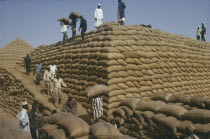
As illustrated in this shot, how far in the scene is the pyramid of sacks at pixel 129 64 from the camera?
633 centimetres

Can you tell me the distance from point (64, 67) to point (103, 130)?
5508 millimetres

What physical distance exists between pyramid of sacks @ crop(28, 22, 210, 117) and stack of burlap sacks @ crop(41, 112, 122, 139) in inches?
91.7

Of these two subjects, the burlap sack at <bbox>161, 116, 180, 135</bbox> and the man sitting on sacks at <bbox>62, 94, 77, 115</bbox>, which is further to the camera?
the man sitting on sacks at <bbox>62, 94, 77, 115</bbox>

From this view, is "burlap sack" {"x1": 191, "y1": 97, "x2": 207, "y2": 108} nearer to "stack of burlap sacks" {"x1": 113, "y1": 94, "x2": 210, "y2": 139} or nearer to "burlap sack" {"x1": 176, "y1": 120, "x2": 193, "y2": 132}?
"stack of burlap sacks" {"x1": 113, "y1": 94, "x2": 210, "y2": 139}

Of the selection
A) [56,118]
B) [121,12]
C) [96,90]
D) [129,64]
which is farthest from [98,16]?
[56,118]

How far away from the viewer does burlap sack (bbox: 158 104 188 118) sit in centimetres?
434

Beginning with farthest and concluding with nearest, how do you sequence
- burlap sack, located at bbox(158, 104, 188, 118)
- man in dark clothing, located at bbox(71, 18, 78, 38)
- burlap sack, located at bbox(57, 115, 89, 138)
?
man in dark clothing, located at bbox(71, 18, 78, 38) → burlap sack, located at bbox(158, 104, 188, 118) → burlap sack, located at bbox(57, 115, 89, 138)

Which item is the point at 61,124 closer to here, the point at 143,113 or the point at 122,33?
the point at 143,113

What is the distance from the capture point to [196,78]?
8906 millimetres

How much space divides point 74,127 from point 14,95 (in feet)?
21.1

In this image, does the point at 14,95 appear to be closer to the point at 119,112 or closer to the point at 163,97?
the point at 119,112

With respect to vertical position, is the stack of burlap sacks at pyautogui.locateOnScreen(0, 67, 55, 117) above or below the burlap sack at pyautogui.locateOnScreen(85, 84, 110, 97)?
below

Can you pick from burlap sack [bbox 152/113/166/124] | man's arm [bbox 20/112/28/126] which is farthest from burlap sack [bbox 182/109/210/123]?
man's arm [bbox 20/112/28/126]

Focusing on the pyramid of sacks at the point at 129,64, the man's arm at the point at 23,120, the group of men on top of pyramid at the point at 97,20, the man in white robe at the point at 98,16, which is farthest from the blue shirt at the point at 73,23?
the man's arm at the point at 23,120
